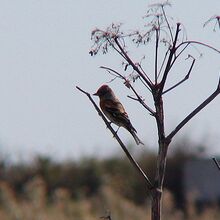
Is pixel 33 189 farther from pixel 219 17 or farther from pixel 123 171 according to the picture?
pixel 219 17

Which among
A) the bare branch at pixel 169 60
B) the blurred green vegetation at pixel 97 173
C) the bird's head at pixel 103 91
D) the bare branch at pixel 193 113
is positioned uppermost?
the blurred green vegetation at pixel 97 173

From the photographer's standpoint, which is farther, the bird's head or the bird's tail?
the bird's head

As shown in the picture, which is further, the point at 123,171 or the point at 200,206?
the point at 123,171

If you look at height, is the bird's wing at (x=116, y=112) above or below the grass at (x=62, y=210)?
above

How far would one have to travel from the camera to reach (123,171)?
84.9 ft

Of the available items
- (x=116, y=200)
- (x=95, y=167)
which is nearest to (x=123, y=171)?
(x=95, y=167)

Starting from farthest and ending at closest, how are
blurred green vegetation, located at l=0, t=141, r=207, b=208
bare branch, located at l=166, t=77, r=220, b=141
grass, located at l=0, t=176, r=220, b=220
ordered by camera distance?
blurred green vegetation, located at l=0, t=141, r=207, b=208 → grass, located at l=0, t=176, r=220, b=220 → bare branch, located at l=166, t=77, r=220, b=141

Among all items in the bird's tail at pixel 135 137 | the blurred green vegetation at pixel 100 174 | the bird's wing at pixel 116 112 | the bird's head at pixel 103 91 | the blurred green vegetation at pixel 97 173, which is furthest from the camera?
the blurred green vegetation at pixel 97 173

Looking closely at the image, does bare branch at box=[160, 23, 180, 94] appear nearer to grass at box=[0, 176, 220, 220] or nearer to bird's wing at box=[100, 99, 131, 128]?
bird's wing at box=[100, 99, 131, 128]

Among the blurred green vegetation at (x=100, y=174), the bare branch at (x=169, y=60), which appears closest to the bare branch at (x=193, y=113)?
the bare branch at (x=169, y=60)

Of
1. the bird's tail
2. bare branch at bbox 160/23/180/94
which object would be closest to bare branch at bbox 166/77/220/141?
bare branch at bbox 160/23/180/94

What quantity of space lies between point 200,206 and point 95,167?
3.67m

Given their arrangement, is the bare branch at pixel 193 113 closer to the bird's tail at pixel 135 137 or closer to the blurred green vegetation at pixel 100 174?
the bird's tail at pixel 135 137

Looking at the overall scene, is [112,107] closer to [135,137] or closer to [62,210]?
[135,137]
